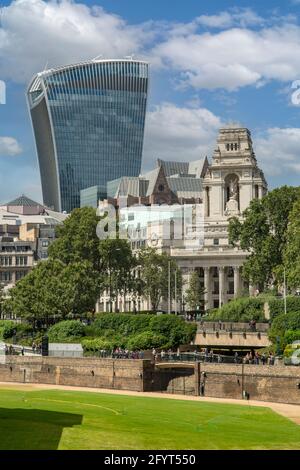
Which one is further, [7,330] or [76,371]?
[7,330]

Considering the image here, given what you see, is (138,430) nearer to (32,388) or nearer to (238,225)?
(32,388)

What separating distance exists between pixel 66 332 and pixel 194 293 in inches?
2482

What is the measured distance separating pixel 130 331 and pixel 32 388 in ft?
85.5

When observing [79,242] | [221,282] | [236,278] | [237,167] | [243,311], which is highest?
[237,167]

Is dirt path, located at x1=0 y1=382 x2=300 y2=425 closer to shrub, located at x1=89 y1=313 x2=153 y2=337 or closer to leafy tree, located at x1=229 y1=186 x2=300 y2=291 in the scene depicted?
shrub, located at x1=89 y1=313 x2=153 y2=337

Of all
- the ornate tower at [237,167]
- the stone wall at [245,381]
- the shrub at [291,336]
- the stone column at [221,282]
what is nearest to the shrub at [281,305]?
the shrub at [291,336]

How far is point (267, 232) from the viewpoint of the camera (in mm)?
143125

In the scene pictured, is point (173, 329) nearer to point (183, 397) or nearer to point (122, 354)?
point (122, 354)

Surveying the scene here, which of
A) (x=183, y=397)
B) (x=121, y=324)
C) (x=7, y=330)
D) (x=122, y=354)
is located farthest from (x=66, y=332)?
(x=183, y=397)

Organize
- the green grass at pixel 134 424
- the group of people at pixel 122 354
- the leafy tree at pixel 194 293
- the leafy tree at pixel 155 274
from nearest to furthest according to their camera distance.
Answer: the green grass at pixel 134 424
the group of people at pixel 122 354
the leafy tree at pixel 155 274
the leafy tree at pixel 194 293

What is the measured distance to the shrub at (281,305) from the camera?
4355 inches

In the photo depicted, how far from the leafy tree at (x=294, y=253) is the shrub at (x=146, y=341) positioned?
20.6 metres

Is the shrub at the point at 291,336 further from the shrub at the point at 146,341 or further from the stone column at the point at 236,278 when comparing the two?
the stone column at the point at 236,278
